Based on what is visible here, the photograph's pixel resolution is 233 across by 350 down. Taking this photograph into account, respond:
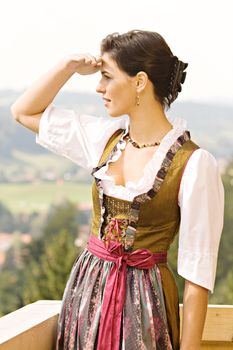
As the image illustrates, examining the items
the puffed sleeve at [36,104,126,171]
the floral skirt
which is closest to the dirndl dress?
the floral skirt

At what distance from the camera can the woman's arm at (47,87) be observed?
262cm

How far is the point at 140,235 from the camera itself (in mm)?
2520

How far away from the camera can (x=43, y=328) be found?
2613mm

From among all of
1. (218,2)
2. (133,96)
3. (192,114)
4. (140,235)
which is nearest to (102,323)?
(140,235)

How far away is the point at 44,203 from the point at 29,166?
1.92 meters

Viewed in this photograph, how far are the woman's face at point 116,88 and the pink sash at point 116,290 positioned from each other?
34 cm

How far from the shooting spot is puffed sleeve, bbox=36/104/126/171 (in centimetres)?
268

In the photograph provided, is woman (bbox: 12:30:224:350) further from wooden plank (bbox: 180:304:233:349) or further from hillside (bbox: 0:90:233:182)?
hillside (bbox: 0:90:233:182)

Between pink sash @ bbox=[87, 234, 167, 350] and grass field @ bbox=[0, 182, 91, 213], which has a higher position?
pink sash @ bbox=[87, 234, 167, 350]

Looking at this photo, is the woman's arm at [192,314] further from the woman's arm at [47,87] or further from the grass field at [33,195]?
the grass field at [33,195]

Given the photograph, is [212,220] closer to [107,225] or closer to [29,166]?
[107,225]

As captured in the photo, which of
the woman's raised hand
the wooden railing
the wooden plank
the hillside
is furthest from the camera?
the hillside

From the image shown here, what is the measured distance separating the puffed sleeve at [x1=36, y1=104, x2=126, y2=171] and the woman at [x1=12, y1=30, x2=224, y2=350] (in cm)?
3

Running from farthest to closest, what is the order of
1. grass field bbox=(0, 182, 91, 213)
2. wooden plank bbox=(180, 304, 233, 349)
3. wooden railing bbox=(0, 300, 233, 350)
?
grass field bbox=(0, 182, 91, 213) → wooden plank bbox=(180, 304, 233, 349) → wooden railing bbox=(0, 300, 233, 350)
